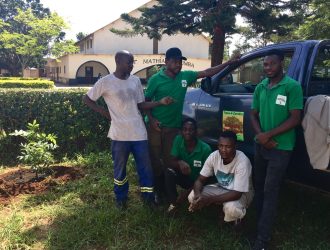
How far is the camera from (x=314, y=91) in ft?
11.5

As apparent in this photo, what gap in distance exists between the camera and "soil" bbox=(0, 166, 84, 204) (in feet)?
15.6

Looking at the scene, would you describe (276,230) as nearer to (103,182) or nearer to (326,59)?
(326,59)

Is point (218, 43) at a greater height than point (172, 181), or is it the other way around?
point (218, 43)

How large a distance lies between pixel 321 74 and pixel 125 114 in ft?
6.49

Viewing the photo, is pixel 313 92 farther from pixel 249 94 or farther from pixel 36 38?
pixel 36 38

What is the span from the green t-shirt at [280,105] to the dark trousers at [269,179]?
0.09m

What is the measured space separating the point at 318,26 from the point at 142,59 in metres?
24.2

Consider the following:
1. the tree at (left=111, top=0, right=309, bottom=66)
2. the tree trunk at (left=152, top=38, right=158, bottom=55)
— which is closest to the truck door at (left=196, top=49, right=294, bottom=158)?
the tree at (left=111, top=0, right=309, bottom=66)

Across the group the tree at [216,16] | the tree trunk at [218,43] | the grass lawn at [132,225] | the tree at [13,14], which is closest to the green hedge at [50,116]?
the grass lawn at [132,225]

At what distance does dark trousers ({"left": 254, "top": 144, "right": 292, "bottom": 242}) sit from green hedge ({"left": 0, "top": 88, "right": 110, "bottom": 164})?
4033 mm

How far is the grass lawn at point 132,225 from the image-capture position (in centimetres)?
344

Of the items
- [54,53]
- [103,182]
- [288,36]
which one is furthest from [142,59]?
[103,182]

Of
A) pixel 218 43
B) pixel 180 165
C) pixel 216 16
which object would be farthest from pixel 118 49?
pixel 180 165

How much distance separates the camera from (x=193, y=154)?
388 cm
